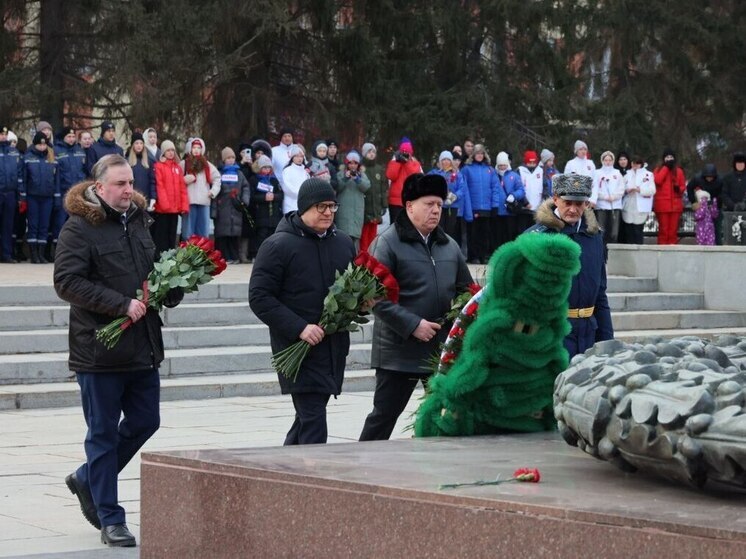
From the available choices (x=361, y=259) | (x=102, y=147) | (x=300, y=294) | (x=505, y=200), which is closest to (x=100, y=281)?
(x=300, y=294)

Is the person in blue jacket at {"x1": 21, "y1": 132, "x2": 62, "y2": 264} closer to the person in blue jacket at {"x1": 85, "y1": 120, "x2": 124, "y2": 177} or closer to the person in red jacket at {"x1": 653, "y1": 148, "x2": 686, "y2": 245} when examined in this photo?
the person in blue jacket at {"x1": 85, "y1": 120, "x2": 124, "y2": 177}

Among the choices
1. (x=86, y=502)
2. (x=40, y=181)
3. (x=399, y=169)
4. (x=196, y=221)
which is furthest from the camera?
(x=399, y=169)

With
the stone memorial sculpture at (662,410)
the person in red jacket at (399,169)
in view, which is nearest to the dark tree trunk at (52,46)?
the person in red jacket at (399,169)

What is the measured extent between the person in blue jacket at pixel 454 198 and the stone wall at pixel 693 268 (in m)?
2.78

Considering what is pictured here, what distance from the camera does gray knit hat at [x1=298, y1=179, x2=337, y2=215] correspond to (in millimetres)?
7320

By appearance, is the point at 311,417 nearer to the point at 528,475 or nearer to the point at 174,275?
the point at 174,275

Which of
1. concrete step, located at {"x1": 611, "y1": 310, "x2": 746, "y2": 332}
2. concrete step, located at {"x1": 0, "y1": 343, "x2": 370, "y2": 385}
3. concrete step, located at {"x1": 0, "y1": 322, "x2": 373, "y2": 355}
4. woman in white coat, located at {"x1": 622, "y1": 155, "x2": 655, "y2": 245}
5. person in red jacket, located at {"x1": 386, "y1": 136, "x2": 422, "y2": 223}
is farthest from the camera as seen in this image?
woman in white coat, located at {"x1": 622, "y1": 155, "x2": 655, "y2": 245}

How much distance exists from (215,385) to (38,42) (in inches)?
608

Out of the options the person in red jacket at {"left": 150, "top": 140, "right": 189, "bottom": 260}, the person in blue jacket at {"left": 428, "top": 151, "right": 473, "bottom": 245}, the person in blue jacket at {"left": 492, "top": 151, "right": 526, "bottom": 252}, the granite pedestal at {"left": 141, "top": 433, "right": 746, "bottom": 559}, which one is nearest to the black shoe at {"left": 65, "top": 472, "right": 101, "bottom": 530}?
the granite pedestal at {"left": 141, "top": 433, "right": 746, "bottom": 559}

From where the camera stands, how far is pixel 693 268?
19.2m

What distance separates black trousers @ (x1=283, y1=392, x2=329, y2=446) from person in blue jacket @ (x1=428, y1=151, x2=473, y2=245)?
14.6m

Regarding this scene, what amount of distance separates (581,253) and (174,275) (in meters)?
2.25

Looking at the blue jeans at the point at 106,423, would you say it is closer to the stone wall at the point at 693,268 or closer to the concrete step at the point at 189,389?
the concrete step at the point at 189,389

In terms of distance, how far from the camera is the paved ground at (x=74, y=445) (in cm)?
679
